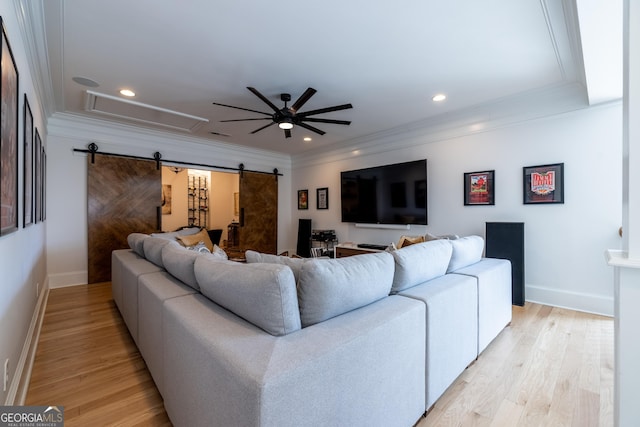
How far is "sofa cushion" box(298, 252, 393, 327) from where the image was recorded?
1238 mm

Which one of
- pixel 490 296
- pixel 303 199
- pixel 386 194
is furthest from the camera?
pixel 303 199

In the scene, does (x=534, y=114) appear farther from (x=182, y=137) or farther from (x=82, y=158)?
(x=82, y=158)

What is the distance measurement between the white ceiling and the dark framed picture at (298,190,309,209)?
3.02 metres

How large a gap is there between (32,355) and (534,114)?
5.38 metres

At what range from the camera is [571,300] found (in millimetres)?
3229

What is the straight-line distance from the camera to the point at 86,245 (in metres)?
4.47

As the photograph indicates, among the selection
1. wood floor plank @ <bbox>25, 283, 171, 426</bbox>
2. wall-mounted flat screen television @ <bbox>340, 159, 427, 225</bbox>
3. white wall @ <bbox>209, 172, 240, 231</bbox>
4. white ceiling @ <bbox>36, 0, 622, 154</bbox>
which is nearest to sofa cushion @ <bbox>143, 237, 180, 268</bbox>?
wood floor plank @ <bbox>25, 283, 171, 426</bbox>

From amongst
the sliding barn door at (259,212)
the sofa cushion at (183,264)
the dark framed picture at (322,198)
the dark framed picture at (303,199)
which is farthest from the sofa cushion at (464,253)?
the sliding barn door at (259,212)

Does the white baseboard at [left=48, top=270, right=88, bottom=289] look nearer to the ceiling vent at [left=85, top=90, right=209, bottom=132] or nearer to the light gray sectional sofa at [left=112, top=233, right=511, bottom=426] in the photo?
the ceiling vent at [left=85, top=90, right=209, bottom=132]

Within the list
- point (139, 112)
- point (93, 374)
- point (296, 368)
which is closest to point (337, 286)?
point (296, 368)

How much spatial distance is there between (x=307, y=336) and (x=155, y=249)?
1850mm

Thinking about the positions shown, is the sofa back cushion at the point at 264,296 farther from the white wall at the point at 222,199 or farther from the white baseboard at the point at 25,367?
the white wall at the point at 222,199

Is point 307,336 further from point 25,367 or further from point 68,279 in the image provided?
point 68,279

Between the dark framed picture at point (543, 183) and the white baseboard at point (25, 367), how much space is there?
4774 millimetres
